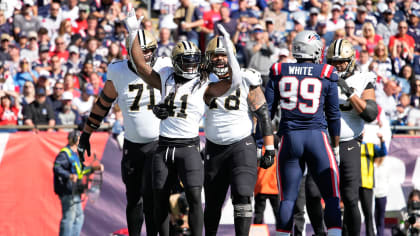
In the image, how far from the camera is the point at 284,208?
746cm

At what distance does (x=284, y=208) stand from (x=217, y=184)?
0.93 m

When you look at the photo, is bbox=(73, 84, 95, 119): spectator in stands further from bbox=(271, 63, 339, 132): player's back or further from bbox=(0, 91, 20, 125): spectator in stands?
bbox=(271, 63, 339, 132): player's back

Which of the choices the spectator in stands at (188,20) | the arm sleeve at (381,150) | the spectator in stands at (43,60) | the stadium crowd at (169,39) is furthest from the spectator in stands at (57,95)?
the arm sleeve at (381,150)

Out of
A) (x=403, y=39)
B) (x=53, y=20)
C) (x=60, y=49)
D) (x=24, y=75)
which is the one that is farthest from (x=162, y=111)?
(x=403, y=39)

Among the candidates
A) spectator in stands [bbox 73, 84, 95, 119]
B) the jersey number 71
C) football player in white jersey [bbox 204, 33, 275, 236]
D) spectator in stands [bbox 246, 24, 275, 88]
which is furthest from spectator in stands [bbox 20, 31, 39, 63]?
the jersey number 71

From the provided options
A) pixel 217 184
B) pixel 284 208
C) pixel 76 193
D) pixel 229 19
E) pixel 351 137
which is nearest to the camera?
pixel 284 208

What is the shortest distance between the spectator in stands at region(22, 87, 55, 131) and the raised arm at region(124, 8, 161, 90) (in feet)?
15.6

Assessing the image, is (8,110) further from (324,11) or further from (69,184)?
(324,11)

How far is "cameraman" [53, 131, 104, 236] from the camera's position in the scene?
10.6 metres

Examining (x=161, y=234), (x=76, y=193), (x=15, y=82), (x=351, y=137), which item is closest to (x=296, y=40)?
(x=351, y=137)

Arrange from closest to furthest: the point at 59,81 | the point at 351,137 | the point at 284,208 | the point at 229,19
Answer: the point at 284,208 < the point at 351,137 < the point at 59,81 < the point at 229,19

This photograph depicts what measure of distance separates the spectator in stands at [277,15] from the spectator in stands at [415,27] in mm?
2874

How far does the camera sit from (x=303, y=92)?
24.8ft

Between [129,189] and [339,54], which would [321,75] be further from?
[129,189]
